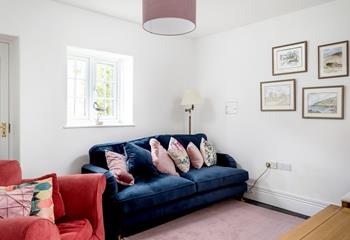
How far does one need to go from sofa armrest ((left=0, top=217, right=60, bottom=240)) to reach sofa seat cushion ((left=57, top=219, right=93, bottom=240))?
1.01ft

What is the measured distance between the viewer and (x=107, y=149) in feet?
10.1

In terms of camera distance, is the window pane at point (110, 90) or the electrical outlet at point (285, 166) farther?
the window pane at point (110, 90)

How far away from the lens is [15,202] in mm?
1628

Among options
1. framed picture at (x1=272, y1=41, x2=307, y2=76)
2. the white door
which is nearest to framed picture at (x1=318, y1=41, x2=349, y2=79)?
framed picture at (x1=272, y1=41, x2=307, y2=76)

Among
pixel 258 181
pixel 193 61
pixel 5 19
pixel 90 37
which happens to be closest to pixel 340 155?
pixel 258 181

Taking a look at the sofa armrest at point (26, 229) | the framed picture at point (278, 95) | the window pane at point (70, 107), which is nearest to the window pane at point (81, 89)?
the window pane at point (70, 107)

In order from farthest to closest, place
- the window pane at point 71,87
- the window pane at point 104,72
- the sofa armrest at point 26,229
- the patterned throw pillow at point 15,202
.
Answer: the window pane at point 104,72
the window pane at point 71,87
the patterned throw pillow at point 15,202
the sofa armrest at point 26,229

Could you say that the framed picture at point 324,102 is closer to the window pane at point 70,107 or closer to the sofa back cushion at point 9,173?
the window pane at point 70,107

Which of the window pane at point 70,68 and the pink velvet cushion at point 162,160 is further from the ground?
the window pane at point 70,68

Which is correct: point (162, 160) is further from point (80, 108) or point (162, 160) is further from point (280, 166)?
point (280, 166)

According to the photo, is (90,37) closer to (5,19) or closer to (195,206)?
(5,19)

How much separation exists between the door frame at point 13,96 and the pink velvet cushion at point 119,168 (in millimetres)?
939

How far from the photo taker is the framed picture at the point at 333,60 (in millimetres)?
2833

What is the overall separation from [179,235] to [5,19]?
9.02 ft
